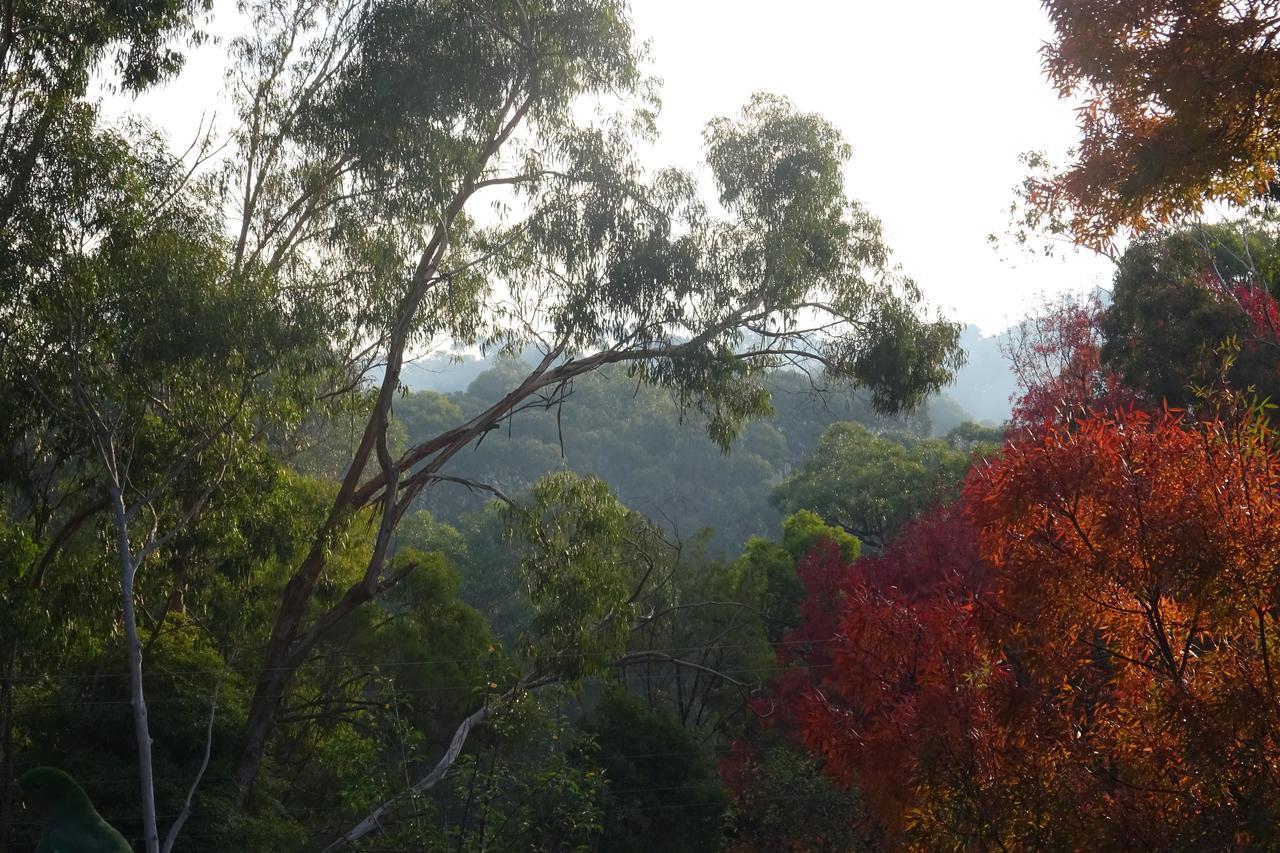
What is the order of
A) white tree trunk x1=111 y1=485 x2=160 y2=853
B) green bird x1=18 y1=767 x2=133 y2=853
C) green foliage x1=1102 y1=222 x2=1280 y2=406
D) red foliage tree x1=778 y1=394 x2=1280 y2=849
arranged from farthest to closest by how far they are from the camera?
1. green foliage x1=1102 y1=222 x2=1280 y2=406
2. white tree trunk x1=111 y1=485 x2=160 y2=853
3. red foliage tree x1=778 y1=394 x2=1280 y2=849
4. green bird x1=18 y1=767 x2=133 y2=853

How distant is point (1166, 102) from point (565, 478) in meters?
8.93

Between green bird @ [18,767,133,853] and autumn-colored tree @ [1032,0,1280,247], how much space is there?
521cm

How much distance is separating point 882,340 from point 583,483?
3.91m

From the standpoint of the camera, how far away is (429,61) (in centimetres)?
1321

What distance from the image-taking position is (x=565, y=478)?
44.6 feet

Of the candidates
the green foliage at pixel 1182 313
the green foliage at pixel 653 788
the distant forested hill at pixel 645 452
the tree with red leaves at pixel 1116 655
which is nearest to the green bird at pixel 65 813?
the tree with red leaves at pixel 1116 655

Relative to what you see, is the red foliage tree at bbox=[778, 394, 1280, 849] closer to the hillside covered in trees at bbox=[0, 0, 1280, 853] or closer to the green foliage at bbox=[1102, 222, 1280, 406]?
the hillside covered in trees at bbox=[0, 0, 1280, 853]

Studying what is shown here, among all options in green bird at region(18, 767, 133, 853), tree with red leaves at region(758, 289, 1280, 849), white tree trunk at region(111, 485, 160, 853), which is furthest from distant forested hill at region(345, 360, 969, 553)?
green bird at region(18, 767, 133, 853)

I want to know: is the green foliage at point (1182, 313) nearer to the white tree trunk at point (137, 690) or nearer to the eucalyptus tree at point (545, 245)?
the eucalyptus tree at point (545, 245)

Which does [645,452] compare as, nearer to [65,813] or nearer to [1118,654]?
[1118,654]

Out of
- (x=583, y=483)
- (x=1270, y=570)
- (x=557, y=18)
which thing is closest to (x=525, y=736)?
(x=583, y=483)

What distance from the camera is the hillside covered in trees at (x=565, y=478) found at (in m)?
5.70

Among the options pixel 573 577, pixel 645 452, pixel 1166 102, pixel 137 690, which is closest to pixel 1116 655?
pixel 1166 102

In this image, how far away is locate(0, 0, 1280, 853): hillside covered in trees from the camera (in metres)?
5.70
